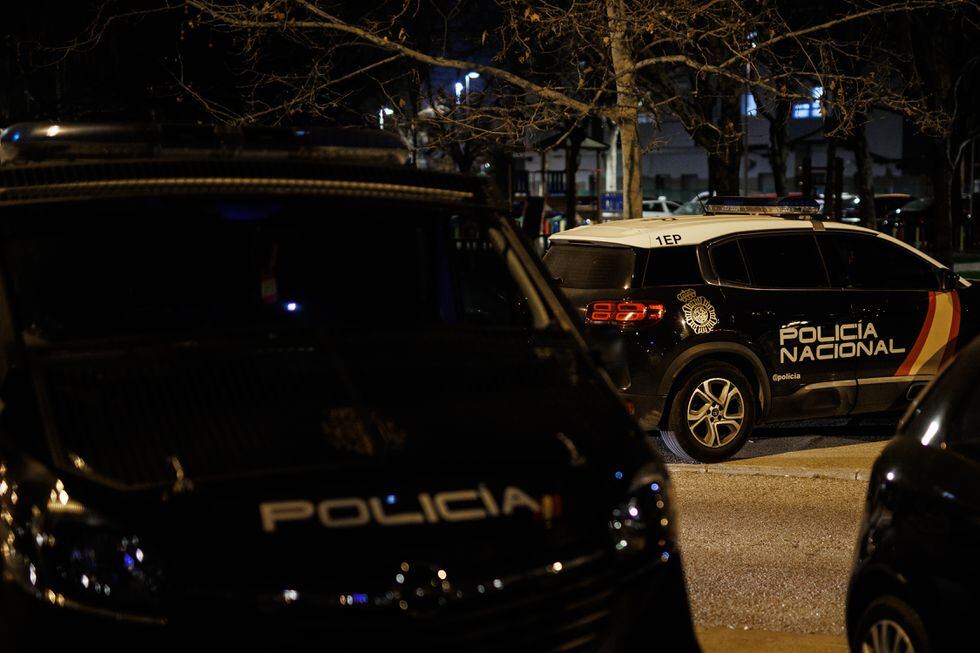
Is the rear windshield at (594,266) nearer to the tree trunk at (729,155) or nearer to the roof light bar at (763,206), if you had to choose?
the roof light bar at (763,206)

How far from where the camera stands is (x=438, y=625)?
9.45 feet

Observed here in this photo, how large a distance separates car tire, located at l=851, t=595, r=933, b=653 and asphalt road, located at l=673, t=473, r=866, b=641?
1.45 m

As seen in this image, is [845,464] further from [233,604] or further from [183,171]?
[233,604]

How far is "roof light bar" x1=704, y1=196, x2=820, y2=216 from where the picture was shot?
1025 cm

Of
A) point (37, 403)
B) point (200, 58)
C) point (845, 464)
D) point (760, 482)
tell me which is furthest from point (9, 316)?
point (200, 58)

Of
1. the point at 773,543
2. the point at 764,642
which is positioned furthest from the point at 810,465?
the point at 764,642

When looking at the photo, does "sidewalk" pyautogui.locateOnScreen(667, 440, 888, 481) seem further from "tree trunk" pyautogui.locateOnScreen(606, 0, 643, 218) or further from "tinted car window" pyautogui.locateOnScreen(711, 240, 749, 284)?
"tree trunk" pyautogui.locateOnScreen(606, 0, 643, 218)

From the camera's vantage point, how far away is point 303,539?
284 centimetres

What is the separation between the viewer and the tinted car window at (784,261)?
969 centimetres

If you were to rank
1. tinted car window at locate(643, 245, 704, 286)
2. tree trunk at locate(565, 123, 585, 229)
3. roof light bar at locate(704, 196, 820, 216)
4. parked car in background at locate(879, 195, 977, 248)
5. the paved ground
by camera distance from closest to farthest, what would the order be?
1. the paved ground
2. tinted car window at locate(643, 245, 704, 286)
3. roof light bar at locate(704, 196, 820, 216)
4. tree trunk at locate(565, 123, 585, 229)
5. parked car in background at locate(879, 195, 977, 248)

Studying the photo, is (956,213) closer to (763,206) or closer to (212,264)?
(763,206)

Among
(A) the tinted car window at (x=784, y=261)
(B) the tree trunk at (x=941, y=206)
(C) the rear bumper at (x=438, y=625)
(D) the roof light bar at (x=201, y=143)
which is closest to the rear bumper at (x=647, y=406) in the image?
(A) the tinted car window at (x=784, y=261)

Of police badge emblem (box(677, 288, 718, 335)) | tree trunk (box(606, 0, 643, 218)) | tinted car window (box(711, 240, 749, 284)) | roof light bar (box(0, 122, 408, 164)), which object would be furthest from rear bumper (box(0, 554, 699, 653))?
tree trunk (box(606, 0, 643, 218))

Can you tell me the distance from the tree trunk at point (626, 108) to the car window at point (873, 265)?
5084mm
